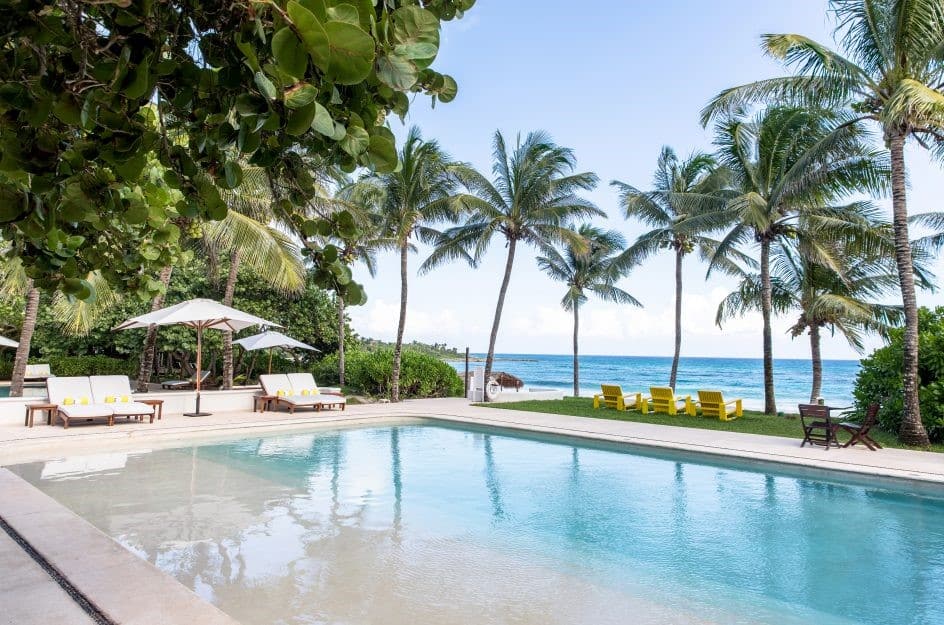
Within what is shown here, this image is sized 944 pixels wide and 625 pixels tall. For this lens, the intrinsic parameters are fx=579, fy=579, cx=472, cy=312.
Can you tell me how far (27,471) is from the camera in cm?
815

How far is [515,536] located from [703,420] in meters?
9.29

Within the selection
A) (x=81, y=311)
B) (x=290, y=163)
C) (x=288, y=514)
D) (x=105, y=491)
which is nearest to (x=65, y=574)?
(x=288, y=514)

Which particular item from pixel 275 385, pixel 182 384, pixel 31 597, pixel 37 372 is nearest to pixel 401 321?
pixel 275 385

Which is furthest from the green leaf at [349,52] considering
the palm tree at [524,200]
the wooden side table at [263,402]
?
the palm tree at [524,200]

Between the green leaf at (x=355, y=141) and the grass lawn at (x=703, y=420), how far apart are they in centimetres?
1184

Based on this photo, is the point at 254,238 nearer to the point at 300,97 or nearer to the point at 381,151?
the point at 381,151

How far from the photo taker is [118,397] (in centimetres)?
1181

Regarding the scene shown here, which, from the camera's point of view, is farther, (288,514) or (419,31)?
(288,514)

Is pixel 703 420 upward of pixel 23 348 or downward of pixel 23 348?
downward

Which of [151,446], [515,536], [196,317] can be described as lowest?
[515,536]

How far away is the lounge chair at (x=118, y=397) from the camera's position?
37.7ft

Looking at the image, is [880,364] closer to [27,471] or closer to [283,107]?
[283,107]

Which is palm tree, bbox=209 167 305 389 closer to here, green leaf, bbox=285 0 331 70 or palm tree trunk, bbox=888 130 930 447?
palm tree trunk, bbox=888 130 930 447

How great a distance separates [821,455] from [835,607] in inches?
199
